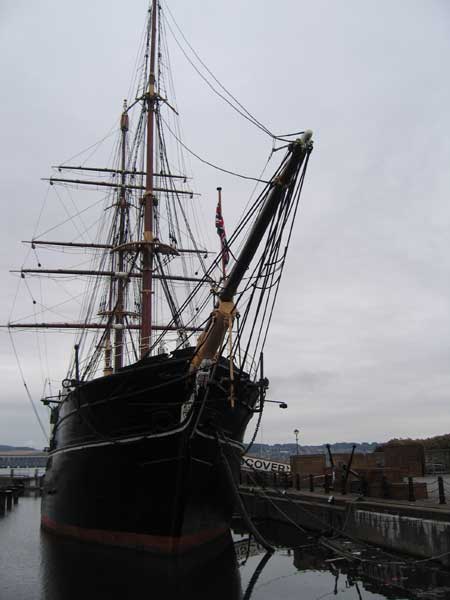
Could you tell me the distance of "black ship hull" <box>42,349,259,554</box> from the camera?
12.3m

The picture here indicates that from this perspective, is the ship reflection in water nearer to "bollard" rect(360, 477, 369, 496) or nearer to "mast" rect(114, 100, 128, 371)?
"bollard" rect(360, 477, 369, 496)

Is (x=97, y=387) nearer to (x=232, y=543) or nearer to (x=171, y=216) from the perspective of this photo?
(x=232, y=543)

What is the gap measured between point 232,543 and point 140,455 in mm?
5095

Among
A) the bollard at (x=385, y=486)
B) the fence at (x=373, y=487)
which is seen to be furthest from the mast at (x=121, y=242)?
the bollard at (x=385, y=486)

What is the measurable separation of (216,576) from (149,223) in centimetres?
1160

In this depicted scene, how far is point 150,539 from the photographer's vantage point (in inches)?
487

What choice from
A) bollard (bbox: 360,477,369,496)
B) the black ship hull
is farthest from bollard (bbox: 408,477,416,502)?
the black ship hull

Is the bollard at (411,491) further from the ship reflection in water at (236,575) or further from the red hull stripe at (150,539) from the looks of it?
the red hull stripe at (150,539)

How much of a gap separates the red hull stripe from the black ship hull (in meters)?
0.02

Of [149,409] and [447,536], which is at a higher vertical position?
[149,409]

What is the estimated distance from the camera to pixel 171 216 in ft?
80.2

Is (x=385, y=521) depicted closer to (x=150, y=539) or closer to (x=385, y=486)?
(x=385, y=486)

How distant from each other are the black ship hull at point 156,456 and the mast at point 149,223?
3.28 metres

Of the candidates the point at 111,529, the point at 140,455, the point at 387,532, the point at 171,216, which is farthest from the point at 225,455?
the point at 171,216
